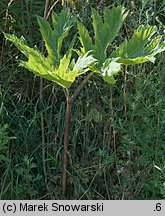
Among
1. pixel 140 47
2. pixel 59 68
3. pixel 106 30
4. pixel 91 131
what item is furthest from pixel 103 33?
pixel 91 131

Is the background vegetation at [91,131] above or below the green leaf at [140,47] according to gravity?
below

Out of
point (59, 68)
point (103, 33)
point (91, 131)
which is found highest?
point (103, 33)

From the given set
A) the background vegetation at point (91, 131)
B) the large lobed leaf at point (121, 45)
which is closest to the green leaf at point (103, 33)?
the large lobed leaf at point (121, 45)

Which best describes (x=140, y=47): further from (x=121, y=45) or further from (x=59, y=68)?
(x=59, y=68)

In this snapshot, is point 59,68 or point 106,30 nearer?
point 59,68

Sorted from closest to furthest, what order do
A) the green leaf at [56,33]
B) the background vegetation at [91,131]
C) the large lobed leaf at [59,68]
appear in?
the large lobed leaf at [59,68] < the green leaf at [56,33] < the background vegetation at [91,131]

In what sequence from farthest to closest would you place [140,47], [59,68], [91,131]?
[91,131], [140,47], [59,68]

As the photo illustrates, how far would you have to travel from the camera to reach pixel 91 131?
2.33 metres

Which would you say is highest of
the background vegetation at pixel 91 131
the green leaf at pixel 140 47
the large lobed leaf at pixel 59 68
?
the green leaf at pixel 140 47

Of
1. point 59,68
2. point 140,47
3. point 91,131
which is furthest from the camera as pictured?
point 91,131

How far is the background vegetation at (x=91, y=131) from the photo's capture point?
7.11ft

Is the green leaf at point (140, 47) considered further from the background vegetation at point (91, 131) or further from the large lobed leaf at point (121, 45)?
the background vegetation at point (91, 131)

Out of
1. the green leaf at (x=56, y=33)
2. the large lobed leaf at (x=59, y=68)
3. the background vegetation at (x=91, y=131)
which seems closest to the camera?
the large lobed leaf at (x=59, y=68)

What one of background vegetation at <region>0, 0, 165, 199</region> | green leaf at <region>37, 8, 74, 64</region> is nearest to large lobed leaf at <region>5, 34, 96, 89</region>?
green leaf at <region>37, 8, 74, 64</region>
